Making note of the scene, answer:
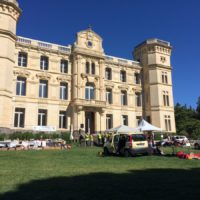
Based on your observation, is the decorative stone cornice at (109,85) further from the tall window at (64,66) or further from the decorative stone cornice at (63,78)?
the tall window at (64,66)

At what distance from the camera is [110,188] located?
276 inches

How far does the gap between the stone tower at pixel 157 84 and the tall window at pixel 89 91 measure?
Answer: 10416mm

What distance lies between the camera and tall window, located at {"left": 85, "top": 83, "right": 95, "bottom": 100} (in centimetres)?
3666

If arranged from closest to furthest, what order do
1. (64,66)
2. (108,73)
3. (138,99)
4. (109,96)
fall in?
(64,66)
(109,96)
(108,73)
(138,99)

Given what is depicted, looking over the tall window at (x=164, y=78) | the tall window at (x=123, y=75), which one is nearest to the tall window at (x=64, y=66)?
the tall window at (x=123, y=75)

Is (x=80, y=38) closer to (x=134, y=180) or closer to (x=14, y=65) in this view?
(x=14, y=65)

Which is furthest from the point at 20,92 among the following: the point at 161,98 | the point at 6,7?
the point at 161,98

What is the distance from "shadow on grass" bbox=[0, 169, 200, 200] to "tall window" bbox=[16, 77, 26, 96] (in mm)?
25977

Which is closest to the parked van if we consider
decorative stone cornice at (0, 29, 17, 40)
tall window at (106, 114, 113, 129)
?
tall window at (106, 114, 113, 129)

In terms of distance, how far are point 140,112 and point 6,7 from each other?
25628 millimetres

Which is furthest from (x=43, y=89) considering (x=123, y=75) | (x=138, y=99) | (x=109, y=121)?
(x=138, y=99)

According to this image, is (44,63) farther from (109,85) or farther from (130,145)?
(130,145)

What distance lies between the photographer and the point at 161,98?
40.9 meters

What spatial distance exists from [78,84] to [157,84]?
1402 cm
